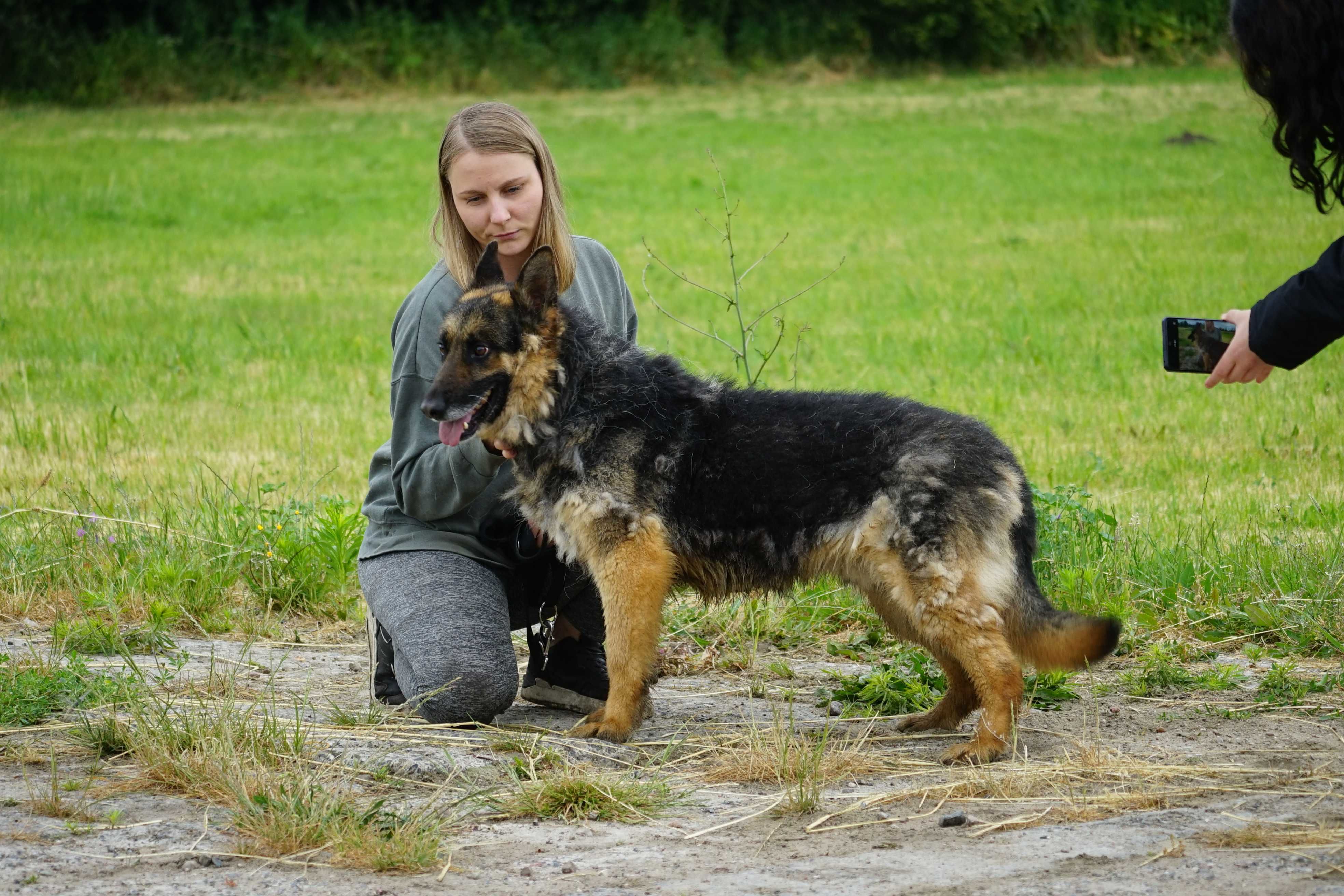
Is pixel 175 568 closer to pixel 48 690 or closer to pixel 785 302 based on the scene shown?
pixel 48 690

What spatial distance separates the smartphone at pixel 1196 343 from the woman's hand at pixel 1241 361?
0.29 ft

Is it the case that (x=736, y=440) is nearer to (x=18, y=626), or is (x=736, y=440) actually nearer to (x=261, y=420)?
(x=18, y=626)

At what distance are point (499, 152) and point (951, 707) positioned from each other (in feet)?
8.79

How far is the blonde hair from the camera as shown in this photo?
17.8 feet

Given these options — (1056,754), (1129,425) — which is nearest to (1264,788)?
(1056,754)

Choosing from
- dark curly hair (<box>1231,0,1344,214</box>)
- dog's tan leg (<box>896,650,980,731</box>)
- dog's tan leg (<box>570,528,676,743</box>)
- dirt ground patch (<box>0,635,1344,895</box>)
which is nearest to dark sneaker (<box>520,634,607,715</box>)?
dirt ground patch (<box>0,635,1344,895</box>)

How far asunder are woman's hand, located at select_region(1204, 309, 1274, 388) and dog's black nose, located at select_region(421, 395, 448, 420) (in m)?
2.46

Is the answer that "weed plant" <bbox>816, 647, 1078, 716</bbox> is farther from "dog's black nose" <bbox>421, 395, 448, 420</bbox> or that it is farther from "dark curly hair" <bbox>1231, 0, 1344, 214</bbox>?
"dark curly hair" <bbox>1231, 0, 1344, 214</bbox>

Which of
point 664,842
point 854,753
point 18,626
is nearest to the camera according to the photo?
point 664,842

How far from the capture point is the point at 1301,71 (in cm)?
394

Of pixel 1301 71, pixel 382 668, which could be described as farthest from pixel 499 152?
pixel 1301 71

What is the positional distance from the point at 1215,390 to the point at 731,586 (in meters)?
7.33

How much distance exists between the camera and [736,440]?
4973mm

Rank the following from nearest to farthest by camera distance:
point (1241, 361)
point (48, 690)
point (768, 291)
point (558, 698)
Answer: point (1241, 361), point (48, 690), point (558, 698), point (768, 291)
